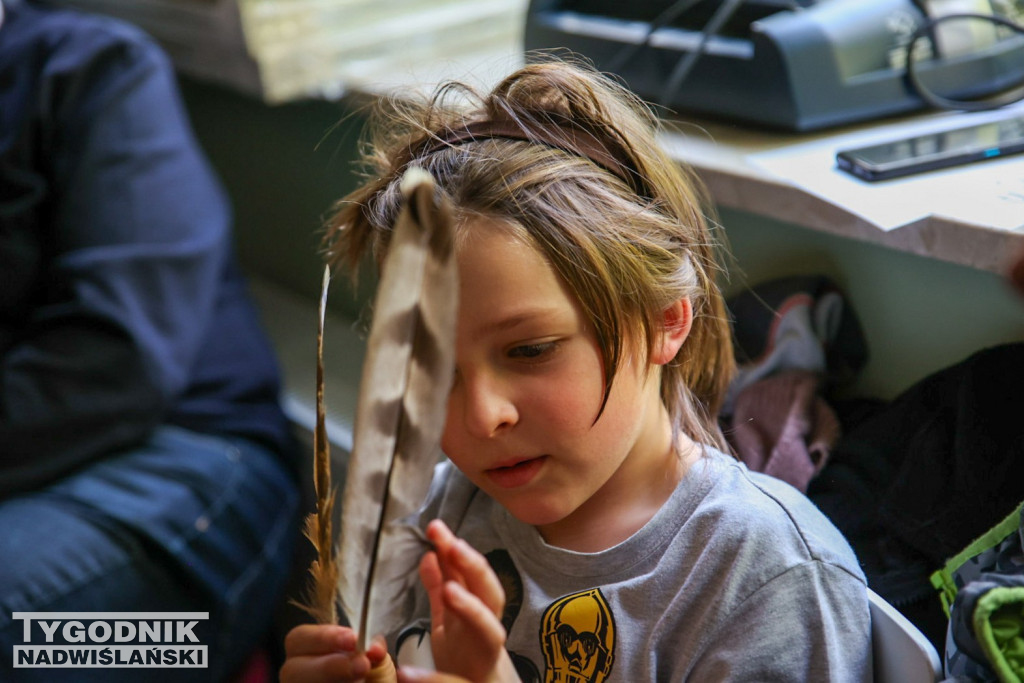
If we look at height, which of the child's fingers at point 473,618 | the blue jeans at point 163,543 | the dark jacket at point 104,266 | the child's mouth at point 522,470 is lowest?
the blue jeans at point 163,543

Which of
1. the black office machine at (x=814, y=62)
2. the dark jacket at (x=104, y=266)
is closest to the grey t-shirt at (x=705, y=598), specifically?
the black office machine at (x=814, y=62)

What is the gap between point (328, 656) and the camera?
22.0 inches

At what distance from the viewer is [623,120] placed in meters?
0.69

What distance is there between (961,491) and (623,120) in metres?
0.36

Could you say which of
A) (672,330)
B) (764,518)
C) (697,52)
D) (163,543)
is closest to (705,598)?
(764,518)

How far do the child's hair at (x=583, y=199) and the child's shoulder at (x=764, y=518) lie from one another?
2.5 inches

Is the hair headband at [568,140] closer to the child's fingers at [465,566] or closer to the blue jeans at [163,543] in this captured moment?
the child's fingers at [465,566]

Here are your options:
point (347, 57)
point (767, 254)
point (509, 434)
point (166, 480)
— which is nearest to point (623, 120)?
point (509, 434)

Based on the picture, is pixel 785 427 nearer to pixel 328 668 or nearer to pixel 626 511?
pixel 626 511

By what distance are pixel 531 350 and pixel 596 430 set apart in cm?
8

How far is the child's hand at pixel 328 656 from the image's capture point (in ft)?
1.70

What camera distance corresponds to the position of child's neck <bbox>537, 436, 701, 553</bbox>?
2.28ft

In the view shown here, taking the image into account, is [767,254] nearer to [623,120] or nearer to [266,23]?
[623,120]

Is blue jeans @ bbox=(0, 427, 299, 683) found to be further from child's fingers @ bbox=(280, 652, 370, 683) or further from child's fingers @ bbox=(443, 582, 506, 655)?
child's fingers @ bbox=(443, 582, 506, 655)
